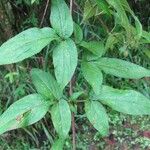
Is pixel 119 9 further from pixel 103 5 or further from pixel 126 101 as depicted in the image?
pixel 126 101

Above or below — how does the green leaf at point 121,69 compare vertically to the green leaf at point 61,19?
below

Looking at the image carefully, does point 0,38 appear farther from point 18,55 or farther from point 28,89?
point 18,55

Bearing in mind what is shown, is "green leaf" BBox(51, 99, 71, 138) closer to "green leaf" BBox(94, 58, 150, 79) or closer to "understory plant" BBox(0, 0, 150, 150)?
"understory plant" BBox(0, 0, 150, 150)

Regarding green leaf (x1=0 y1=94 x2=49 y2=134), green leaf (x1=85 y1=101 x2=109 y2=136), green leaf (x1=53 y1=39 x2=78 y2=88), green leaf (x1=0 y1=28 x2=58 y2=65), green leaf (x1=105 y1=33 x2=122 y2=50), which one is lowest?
green leaf (x1=85 y1=101 x2=109 y2=136)

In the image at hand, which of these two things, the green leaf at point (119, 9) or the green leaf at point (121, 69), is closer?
the green leaf at point (119, 9)

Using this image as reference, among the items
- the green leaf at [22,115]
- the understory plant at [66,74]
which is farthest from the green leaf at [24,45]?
the green leaf at [22,115]

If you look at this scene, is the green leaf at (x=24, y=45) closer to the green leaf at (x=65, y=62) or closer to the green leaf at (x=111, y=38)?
the green leaf at (x=65, y=62)

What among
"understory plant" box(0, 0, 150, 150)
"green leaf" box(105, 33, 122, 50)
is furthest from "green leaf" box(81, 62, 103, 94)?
"green leaf" box(105, 33, 122, 50)

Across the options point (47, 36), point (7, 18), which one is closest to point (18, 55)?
point (47, 36)
